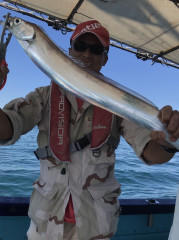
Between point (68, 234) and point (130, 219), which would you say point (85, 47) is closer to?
point (68, 234)

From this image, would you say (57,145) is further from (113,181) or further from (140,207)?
(140,207)

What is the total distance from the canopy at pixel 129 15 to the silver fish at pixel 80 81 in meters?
2.72

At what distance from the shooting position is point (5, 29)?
5.00 ft

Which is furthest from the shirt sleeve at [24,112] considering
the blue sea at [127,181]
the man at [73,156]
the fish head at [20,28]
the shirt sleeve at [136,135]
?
the blue sea at [127,181]

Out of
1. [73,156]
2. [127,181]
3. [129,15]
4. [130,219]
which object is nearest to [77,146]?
[73,156]

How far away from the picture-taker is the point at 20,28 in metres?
1.53

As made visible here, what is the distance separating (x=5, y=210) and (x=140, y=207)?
6.05 ft

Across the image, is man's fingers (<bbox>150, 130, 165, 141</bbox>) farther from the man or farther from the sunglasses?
the sunglasses

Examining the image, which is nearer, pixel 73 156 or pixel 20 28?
pixel 20 28

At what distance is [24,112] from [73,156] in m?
0.54

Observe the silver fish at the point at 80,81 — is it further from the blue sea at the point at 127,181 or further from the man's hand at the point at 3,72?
the blue sea at the point at 127,181

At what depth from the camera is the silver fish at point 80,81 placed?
4.69ft

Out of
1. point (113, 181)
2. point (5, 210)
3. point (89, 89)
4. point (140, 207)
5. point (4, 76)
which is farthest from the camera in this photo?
point (140, 207)

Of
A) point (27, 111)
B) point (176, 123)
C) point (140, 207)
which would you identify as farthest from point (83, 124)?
point (140, 207)
